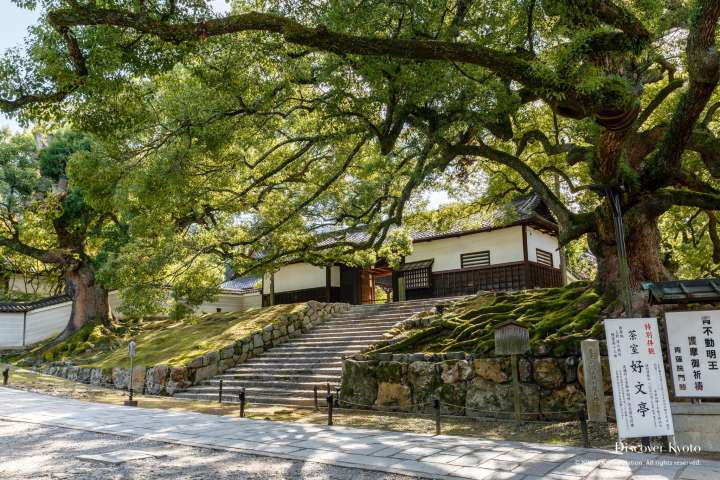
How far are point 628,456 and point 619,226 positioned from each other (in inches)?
132

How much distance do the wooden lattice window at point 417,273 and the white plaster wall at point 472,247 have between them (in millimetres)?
261

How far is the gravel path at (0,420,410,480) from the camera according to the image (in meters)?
6.09

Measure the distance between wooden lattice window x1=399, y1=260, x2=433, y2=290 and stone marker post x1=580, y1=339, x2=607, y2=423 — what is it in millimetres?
13738

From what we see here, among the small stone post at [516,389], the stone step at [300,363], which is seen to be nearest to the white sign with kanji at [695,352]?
the small stone post at [516,389]

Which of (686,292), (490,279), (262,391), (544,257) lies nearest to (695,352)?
(686,292)

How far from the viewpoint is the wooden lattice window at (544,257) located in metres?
21.3

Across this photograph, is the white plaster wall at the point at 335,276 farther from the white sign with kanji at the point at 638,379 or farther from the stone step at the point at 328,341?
the white sign with kanji at the point at 638,379

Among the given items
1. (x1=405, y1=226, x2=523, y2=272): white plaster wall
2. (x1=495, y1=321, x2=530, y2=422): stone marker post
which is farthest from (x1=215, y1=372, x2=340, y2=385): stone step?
(x1=405, y1=226, x2=523, y2=272): white plaster wall

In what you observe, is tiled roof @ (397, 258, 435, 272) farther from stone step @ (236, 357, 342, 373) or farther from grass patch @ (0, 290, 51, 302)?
grass patch @ (0, 290, 51, 302)

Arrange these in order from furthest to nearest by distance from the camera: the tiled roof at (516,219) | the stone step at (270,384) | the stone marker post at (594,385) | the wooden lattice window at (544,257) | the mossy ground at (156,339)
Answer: the wooden lattice window at (544,257) → the tiled roof at (516,219) → the mossy ground at (156,339) → the stone step at (270,384) → the stone marker post at (594,385)

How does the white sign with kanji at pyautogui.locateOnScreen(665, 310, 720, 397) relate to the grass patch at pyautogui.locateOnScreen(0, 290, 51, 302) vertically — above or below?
below

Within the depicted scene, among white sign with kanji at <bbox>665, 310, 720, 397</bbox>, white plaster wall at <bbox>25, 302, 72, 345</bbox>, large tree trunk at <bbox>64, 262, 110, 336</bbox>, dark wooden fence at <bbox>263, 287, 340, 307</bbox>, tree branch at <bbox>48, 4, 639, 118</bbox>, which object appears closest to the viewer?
tree branch at <bbox>48, 4, 639, 118</bbox>

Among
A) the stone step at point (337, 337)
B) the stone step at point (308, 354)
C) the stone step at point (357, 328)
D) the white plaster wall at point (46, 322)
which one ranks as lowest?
the stone step at point (308, 354)

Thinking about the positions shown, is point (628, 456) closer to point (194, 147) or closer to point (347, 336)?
point (194, 147)
